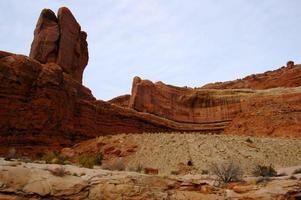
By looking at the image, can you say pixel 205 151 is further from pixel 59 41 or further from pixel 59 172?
pixel 59 41

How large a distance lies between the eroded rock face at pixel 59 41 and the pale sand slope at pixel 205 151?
7.74m

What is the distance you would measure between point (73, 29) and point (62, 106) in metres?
9.23

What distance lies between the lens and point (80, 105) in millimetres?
29984

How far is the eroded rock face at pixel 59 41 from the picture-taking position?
31.9m

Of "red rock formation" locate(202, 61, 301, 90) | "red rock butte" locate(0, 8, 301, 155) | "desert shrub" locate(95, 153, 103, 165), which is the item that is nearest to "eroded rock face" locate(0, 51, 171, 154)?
"red rock butte" locate(0, 8, 301, 155)

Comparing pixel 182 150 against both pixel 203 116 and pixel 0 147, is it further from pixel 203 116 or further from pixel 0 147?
pixel 203 116

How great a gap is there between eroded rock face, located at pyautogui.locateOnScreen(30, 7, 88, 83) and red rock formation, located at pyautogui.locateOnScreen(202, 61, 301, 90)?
30664 millimetres

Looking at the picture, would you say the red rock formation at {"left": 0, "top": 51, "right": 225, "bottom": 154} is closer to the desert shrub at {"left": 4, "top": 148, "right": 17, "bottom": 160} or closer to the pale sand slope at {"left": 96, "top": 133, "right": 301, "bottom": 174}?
the pale sand slope at {"left": 96, "top": 133, "right": 301, "bottom": 174}

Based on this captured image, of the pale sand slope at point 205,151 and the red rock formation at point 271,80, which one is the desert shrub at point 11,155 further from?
the red rock formation at point 271,80

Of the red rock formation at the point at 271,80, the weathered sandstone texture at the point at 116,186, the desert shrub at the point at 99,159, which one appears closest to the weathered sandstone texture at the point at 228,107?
the red rock formation at the point at 271,80

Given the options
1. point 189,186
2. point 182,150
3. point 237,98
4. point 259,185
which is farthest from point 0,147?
point 237,98

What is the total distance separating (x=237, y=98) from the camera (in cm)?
4509

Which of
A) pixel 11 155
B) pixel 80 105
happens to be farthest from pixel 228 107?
pixel 11 155

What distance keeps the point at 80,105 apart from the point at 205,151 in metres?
9.56
